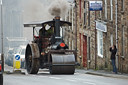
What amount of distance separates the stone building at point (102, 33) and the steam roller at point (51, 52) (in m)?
5.84

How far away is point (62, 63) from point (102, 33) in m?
12.6

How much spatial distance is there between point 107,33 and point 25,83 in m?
16.3

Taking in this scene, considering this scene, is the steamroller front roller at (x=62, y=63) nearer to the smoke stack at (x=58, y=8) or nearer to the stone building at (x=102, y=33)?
the smoke stack at (x=58, y=8)

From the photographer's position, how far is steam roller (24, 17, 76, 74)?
89.1ft

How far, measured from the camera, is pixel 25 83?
22.0m

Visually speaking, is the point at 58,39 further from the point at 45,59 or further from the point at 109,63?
the point at 109,63

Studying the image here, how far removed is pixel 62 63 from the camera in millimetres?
27094

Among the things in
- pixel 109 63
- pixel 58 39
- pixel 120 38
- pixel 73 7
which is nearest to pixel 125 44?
pixel 120 38

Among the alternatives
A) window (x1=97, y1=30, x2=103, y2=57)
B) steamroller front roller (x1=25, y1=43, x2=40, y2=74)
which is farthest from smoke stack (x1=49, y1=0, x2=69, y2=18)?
window (x1=97, y1=30, x2=103, y2=57)

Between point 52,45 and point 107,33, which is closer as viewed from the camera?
point 52,45

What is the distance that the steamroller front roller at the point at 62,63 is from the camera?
2705cm

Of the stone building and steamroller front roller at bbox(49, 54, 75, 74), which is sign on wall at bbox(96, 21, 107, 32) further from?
steamroller front roller at bbox(49, 54, 75, 74)

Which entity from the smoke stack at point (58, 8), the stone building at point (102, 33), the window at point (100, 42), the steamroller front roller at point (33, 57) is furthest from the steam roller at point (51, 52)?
the window at point (100, 42)

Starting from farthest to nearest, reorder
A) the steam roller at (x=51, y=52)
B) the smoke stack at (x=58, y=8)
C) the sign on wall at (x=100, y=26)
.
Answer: the sign on wall at (x=100, y=26) < the smoke stack at (x=58, y=8) < the steam roller at (x=51, y=52)
